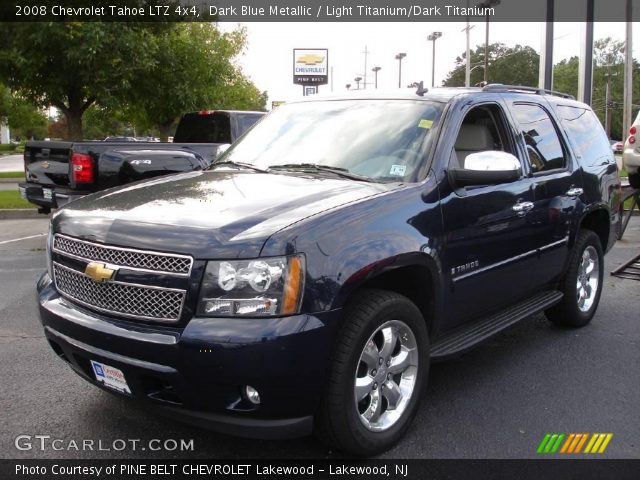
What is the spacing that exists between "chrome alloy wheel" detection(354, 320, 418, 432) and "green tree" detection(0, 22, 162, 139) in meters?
10.6

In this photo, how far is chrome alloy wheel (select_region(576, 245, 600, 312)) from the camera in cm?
521

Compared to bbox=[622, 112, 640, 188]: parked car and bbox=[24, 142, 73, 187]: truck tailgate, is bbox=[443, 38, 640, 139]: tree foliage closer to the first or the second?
→ bbox=[622, 112, 640, 188]: parked car

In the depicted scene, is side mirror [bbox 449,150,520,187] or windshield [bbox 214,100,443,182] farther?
windshield [bbox 214,100,443,182]

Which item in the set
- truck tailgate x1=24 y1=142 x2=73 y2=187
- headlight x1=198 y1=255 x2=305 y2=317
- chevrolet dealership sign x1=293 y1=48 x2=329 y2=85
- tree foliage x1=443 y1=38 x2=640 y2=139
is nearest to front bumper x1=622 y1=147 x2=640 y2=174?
truck tailgate x1=24 y1=142 x2=73 y2=187

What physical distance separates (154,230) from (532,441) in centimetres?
226

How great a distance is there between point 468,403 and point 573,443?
67 cm

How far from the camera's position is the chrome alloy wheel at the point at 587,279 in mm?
5211

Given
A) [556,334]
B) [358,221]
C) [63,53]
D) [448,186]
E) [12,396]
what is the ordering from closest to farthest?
[358,221]
[448,186]
[12,396]
[556,334]
[63,53]

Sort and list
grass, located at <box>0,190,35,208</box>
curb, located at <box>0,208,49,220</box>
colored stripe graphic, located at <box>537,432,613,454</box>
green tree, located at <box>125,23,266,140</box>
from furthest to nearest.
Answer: green tree, located at <box>125,23,266,140</box> → grass, located at <box>0,190,35,208</box> → curb, located at <box>0,208,49,220</box> → colored stripe graphic, located at <box>537,432,613,454</box>

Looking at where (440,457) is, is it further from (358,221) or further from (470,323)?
(358,221)

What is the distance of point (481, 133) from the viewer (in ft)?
13.6

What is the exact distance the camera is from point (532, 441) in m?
3.31

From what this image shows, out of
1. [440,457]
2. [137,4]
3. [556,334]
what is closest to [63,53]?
[137,4]

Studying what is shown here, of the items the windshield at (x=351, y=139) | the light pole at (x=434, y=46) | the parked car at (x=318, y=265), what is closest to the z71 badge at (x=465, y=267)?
the parked car at (x=318, y=265)
